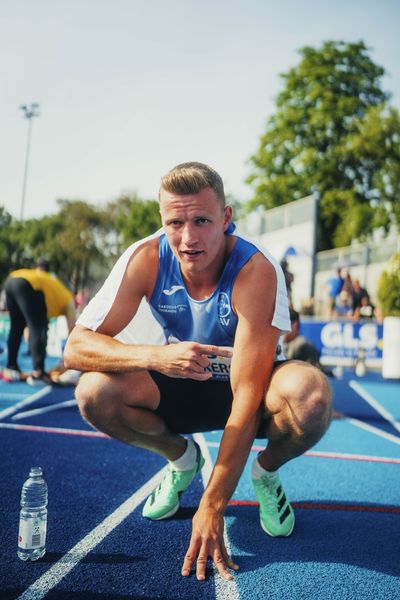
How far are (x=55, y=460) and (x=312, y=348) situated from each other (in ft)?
11.4

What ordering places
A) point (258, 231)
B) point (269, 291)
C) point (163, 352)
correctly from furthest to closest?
point (258, 231), point (269, 291), point (163, 352)

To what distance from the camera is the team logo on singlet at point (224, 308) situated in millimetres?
2828

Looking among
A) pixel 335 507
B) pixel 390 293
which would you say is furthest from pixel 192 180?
pixel 390 293

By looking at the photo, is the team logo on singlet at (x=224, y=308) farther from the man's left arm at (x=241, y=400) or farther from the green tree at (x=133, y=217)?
the green tree at (x=133, y=217)

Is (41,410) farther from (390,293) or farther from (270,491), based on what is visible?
(390,293)

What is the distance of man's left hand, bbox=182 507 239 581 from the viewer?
85.5 inches

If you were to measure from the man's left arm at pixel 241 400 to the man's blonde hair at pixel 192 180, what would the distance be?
0.43 meters

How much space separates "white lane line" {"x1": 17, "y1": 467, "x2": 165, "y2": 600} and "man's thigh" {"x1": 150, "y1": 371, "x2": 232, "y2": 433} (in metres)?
0.53

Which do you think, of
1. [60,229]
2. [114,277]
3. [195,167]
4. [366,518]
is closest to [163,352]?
[114,277]

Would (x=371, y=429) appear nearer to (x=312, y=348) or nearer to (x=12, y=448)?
(x=312, y=348)

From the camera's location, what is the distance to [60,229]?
4788 cm

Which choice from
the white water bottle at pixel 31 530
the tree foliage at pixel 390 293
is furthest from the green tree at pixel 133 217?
the white water bottle at pixel 31 530

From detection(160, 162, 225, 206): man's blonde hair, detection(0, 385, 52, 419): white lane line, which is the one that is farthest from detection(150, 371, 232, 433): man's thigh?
detection(0, 385, 52, 419): white lane line

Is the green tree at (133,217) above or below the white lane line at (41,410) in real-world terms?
above
